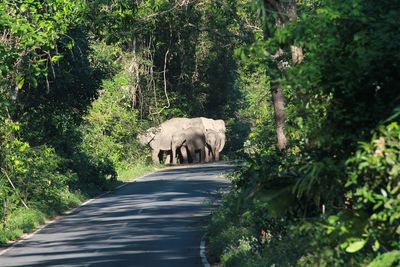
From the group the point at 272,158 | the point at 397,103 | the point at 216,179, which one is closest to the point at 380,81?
the point at 397,103

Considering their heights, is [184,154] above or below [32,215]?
above

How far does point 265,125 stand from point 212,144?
120ft

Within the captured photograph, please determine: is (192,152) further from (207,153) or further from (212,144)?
(212,144)

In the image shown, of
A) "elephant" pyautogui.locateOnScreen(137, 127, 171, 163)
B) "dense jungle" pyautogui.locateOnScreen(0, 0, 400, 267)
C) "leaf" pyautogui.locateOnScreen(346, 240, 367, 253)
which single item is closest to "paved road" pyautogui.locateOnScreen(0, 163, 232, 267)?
"dense jungle" pyautogui.locateOnScreen(0, 0, 400, 267)

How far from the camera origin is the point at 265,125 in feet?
99.0

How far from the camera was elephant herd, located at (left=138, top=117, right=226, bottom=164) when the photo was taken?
64.4 metres

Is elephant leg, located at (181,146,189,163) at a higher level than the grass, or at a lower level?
higher

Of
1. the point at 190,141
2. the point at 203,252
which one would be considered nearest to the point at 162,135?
the point at 190,141

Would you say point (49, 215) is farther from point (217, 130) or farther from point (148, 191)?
point (217, 130)

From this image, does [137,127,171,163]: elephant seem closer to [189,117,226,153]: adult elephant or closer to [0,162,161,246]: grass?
[189,117,226,153]: adult elephant

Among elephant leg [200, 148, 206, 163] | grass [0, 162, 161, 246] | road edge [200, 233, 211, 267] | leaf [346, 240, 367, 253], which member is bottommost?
road edge [200, 233, 211, 267]

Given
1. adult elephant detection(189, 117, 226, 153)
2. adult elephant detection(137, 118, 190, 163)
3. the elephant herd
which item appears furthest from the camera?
adult elephant detection(189, 117, 226, 153)

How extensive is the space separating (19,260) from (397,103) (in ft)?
47.3

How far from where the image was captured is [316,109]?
27.4ft
